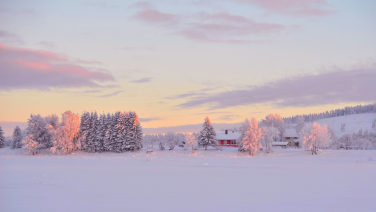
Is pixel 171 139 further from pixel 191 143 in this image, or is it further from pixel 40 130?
pixel 40 130

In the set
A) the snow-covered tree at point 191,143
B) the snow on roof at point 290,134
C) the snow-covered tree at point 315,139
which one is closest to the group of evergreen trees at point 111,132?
the snow-covered tree at point 191,143

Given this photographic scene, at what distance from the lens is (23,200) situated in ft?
37.7

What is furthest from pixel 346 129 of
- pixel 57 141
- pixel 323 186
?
pixel 323 186

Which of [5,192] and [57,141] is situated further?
[57,141]

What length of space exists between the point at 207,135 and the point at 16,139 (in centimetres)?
5065

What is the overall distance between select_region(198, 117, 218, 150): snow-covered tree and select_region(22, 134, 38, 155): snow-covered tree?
36.7 metres

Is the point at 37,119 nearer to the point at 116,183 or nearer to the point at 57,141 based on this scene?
the point at 57,141

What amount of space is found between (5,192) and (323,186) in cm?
1586

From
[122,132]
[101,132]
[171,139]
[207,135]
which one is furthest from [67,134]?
[207,135]

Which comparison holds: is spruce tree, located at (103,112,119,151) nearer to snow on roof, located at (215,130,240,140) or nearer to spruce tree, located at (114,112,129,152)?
spruce tree, located at (114,112,129,152)

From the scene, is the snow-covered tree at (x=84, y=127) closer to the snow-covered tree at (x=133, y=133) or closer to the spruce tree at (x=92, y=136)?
the spruce tree at (x=92, y=136)

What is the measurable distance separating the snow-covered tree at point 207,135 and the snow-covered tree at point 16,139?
47763 mm

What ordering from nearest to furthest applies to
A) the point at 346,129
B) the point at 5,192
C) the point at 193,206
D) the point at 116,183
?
the point at 193,206 < the point at 5,192 < the point at 116,183 < the point at 346,129

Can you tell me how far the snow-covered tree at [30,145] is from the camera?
Result: 59188mm
